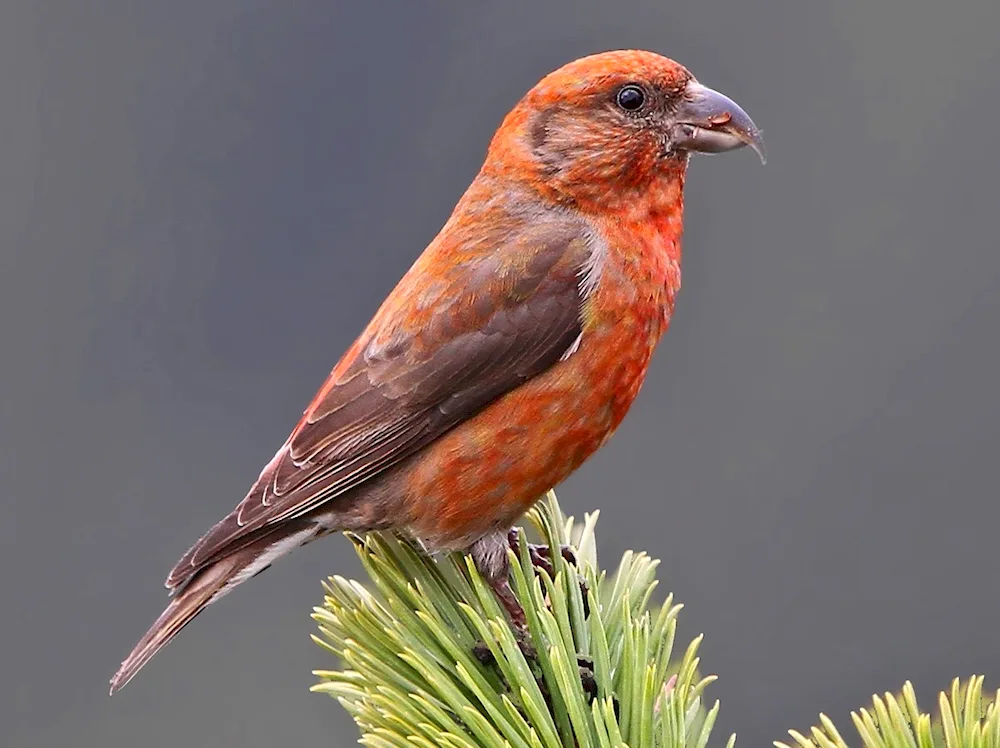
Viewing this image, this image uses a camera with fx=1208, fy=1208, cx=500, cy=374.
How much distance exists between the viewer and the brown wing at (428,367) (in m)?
2.31

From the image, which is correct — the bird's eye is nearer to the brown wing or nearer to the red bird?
the red bird

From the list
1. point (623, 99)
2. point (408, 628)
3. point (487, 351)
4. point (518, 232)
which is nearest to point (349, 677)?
point (408, 628)

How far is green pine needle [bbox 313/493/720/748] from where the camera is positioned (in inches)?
57.6

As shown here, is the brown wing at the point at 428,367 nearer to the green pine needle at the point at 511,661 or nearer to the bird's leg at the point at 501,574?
the bird's leg at the point at 501,574

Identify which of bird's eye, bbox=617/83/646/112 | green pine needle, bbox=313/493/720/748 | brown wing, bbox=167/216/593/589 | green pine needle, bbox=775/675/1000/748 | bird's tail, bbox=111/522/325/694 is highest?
bird's eye, bbox=617/83/646/112

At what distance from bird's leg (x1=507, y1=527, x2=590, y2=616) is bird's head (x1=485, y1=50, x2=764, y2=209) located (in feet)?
2.34

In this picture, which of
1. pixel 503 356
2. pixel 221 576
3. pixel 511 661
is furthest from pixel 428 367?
pixel 511 661

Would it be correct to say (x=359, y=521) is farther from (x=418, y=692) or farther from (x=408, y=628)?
(x=418, y=692)

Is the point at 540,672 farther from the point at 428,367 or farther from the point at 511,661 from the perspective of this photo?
the point at 428,367

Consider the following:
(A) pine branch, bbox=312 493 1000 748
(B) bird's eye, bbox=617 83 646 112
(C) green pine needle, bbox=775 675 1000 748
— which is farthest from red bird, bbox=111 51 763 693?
(C) green pine needle, bbox=775 675 1000 748

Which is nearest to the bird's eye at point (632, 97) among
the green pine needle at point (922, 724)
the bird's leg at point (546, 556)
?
the bird's leg at point (546, 556)

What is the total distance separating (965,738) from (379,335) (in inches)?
57.3

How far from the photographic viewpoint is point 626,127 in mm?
2486

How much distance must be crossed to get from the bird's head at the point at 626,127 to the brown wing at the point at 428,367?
0.54ft
